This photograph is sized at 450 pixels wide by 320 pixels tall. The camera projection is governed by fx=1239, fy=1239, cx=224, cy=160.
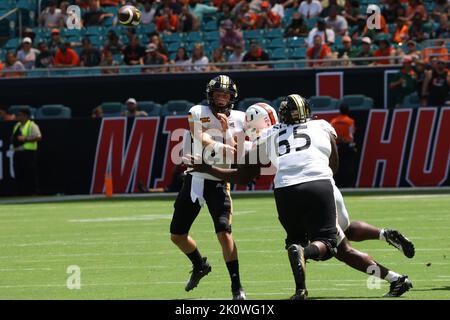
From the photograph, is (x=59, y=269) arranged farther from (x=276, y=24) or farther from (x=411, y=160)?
(x=276, y=24)

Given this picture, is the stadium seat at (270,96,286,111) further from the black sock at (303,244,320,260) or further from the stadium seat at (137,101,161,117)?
the black sock at (303,244,320,260)

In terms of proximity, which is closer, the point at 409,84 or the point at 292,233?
the point at 292,233

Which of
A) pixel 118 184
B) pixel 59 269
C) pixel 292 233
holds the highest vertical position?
pixel 292 233

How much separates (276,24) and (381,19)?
2.97m

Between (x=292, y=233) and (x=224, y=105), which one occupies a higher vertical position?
(x=224, y=105)

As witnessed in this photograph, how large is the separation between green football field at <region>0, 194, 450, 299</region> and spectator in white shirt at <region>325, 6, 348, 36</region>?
203 inches

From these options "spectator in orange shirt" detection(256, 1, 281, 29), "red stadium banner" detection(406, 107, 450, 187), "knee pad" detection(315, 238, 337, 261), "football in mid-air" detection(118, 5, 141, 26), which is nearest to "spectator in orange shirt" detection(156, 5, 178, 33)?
"spectator in orange shirt" detection(256, 1, 281, 29)

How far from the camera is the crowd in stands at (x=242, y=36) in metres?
25.9

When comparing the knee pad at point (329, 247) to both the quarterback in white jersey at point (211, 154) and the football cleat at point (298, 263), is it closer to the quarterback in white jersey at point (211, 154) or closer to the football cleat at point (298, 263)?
the football cleat at point (298, 263)

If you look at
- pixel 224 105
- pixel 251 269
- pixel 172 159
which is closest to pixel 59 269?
pixel 251 269

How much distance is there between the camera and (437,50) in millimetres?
25562

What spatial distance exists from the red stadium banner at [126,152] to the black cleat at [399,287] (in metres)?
16.2
